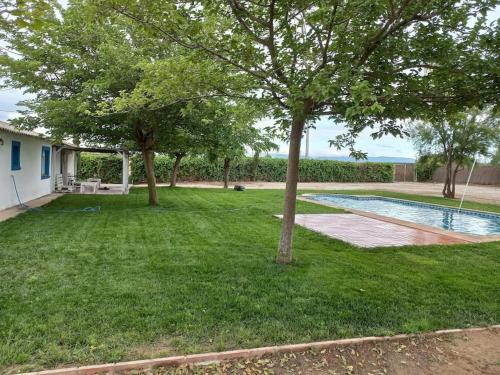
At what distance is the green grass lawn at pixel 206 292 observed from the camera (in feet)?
11.2

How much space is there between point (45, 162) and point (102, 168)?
917 cm

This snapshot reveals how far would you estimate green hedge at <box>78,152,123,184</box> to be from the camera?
25.4m

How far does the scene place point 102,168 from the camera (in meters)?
25.5

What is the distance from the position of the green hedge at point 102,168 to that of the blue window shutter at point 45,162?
27.2 ft

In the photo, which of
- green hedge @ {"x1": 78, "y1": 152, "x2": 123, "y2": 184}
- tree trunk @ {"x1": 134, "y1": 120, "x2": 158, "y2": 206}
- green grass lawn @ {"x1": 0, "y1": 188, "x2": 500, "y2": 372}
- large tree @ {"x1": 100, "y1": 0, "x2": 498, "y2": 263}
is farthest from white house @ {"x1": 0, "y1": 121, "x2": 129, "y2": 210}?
large tree @ {"x1": 100, "y1": 0, "x2": 498, "y2": 263}

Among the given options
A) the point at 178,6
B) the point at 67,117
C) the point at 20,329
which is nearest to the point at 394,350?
the point at 20,329

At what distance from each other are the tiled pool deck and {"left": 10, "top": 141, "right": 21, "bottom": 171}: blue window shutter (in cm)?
878

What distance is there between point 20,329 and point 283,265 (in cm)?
356

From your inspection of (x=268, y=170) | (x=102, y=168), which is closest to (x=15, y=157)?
(x=102, y=168)

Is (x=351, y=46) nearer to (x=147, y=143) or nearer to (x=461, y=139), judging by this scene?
(x=147, y=143)

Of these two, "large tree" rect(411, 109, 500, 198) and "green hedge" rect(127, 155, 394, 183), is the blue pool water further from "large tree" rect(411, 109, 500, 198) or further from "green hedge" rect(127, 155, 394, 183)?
"green hedge" rect(127, 155, 394, 183)

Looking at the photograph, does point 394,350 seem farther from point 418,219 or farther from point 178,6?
point 418,219

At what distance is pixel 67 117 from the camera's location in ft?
33.9

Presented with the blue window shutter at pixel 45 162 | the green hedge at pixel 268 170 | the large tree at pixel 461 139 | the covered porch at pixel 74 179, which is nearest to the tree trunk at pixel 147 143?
the covered porch at pixel 74 179
